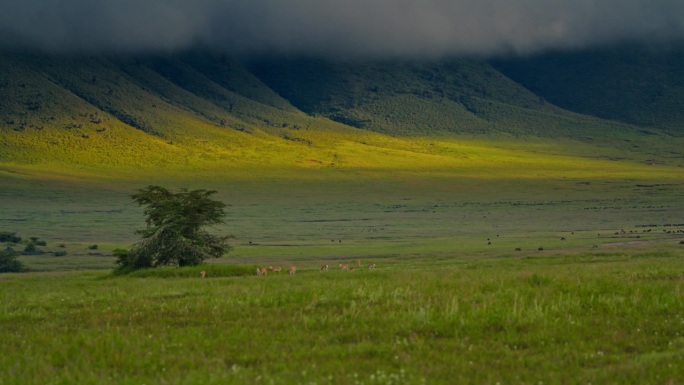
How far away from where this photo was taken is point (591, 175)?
7269 inches

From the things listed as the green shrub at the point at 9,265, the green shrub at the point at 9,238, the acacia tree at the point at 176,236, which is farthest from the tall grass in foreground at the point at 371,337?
the green shrub at the point at 9,238

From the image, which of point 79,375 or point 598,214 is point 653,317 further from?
point 598,214

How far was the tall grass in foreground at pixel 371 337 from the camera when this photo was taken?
882 centimetres

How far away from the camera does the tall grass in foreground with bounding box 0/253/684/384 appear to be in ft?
28.9

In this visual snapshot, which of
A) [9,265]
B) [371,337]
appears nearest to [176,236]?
[9,265]

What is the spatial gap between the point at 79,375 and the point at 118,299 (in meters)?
6.88

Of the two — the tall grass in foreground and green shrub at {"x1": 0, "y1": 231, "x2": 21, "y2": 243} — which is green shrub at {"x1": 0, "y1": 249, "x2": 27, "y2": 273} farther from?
the tall grass in foreground

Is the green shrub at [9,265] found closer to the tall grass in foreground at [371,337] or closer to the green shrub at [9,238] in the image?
the green shrub at [9,238]

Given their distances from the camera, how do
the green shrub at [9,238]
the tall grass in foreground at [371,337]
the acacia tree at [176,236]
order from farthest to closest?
the green shrub at [9,238] → the acacia tree at [176,236] → the tall grass in foreground at [371,337]

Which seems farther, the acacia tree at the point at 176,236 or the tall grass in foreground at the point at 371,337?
the acacia tree at the point at 176,236

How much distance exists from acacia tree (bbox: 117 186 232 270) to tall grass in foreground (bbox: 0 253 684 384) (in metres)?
18.6

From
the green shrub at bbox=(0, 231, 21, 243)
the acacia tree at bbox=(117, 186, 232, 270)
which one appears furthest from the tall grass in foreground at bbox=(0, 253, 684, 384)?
the green shrub at bbox=(0, 231, 21, 243)

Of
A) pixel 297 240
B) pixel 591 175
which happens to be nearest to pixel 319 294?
pixel 297 240

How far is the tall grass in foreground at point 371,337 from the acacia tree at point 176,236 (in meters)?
18.6
